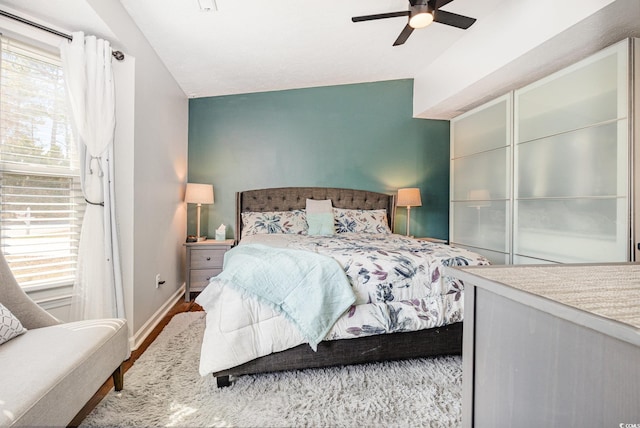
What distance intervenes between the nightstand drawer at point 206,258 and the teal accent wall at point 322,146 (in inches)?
22.8

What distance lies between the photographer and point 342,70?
11.8 ft

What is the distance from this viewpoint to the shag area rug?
1380 millimetres

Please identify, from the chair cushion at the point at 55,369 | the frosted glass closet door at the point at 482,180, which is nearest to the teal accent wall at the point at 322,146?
the frosted glass closet door at the point at 482,180

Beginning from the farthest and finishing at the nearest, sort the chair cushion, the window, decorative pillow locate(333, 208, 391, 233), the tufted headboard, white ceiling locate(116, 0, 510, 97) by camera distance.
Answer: the tufted headboard
decorative pillow locate(333, 208, 391, 233)
white ceiling locate(116, 0, 510, 97)
the window
the chair cushion

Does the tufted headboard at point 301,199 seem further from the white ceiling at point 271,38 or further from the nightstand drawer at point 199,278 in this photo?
the white ceiling at point 271,38

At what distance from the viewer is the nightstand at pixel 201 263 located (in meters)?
3.24

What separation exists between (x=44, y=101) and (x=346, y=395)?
2621 mm

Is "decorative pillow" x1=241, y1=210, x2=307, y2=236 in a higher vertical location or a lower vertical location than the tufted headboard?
lower

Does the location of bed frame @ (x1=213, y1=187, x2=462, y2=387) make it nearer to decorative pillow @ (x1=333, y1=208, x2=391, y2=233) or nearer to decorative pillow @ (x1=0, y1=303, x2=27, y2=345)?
decorative pillow @ (x1=0, y1=303, x2=27, y2=345)

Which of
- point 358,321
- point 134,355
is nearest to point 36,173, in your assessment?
point 134,355

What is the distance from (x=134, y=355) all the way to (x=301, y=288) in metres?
1.35

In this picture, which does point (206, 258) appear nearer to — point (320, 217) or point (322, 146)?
point (320, 217)

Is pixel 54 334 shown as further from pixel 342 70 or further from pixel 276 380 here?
pixel 342 70

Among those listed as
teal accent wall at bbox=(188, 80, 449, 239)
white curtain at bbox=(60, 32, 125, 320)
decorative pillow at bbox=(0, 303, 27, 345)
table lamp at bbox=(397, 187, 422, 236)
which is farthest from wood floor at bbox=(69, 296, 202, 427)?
table lamp at bbox=(397, 187, 422, 236)
